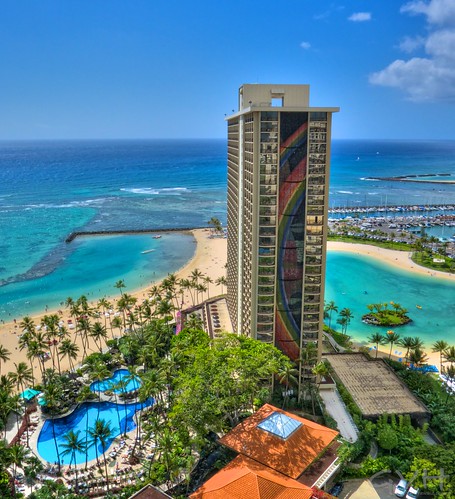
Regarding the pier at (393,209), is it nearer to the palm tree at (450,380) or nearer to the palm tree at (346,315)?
the palm tree at (346,315)

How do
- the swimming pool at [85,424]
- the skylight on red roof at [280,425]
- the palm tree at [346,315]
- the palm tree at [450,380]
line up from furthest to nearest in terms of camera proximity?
the palm tree at [346,315]
the palm tree at [450,380]
the swimming pool at [85,424]
the skylight on red roof at [280,425]

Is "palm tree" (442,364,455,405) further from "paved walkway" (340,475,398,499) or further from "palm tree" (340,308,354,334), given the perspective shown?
"palm tree" (340,308,354,334)

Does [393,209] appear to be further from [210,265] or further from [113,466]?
[113,466]

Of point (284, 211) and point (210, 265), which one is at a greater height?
point (284, 211)

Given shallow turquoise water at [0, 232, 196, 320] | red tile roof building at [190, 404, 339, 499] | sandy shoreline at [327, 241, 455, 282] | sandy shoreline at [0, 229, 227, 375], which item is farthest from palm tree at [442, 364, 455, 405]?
shallow turquoise water at [0, 232, 196, 320]

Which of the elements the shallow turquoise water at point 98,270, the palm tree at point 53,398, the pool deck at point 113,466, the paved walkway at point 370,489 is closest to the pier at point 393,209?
the shallow turquoise water at point 98,270

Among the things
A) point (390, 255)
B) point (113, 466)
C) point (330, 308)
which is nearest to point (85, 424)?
point (113, 466)
